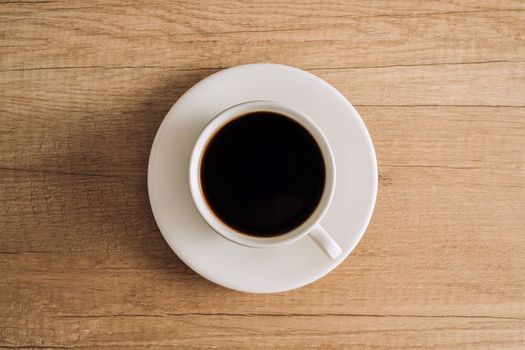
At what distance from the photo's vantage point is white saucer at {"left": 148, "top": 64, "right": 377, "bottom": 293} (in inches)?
27.6

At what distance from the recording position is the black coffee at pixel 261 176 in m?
0.68

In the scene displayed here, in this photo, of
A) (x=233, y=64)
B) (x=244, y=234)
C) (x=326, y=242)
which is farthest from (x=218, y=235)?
(x=233, y=64)

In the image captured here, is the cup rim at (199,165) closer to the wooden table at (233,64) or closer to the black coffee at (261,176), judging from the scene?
the black coffee at (261,176)

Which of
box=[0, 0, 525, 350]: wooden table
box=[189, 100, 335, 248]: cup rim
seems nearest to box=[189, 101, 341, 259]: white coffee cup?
box=[189, 100, 335, 248]: cup rim

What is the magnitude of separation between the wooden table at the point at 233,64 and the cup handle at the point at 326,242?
191 mm

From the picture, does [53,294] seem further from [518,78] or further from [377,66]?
[518,78]

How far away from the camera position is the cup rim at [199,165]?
2.11 ft

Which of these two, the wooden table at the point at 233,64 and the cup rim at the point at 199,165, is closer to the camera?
the cup rim at the point at 199,165

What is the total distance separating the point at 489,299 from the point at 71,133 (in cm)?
73

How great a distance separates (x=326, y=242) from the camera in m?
0.62

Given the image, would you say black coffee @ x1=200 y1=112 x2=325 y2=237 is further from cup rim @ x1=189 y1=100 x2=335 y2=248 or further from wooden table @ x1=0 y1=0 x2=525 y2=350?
wooden table @ x1=0 y1=0 x2=525 y2=350

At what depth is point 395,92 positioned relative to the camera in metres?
0.80

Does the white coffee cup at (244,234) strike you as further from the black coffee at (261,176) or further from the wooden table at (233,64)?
the wooden table at (233,64)

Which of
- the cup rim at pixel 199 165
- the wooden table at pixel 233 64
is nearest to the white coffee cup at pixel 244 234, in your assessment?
the cup rim at pixel 199 165
